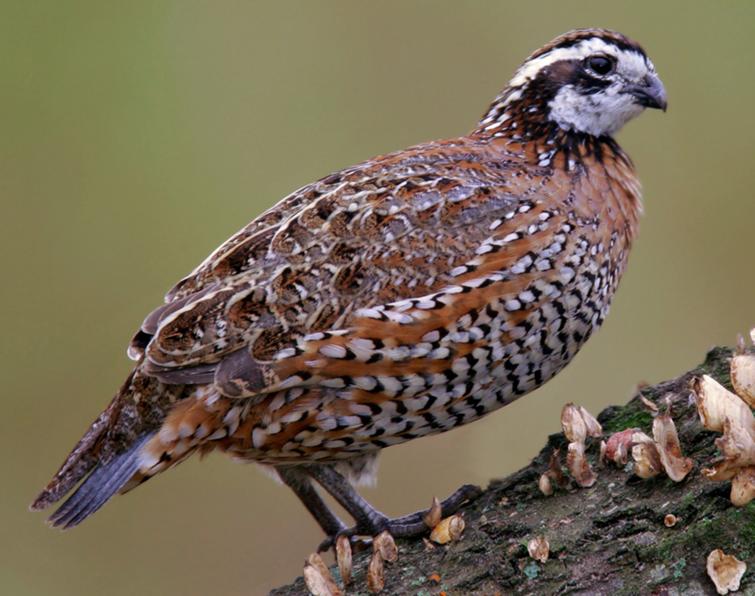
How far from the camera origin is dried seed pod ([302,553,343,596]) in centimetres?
382

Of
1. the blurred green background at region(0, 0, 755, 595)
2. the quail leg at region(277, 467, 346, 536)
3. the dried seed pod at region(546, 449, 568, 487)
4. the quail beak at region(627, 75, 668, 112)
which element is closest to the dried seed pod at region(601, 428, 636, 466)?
the dried seed pod at region(546, 449, 568, 487)

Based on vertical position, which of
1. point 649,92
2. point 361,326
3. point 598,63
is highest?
point 598,63

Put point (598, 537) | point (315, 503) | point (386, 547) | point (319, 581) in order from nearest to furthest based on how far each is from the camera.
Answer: point (598, 537) < point (319, 581) < point (386, 547) < point (315, 503)

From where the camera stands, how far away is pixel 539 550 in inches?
142

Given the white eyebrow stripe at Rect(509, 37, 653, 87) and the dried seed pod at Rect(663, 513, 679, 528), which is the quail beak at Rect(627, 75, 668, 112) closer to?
the white eyebrow stripe at Rect(509, 37, 653, 87)

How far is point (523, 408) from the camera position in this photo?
26.9 ft

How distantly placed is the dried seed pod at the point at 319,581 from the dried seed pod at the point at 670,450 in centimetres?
110

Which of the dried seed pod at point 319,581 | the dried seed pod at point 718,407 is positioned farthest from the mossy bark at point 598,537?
the dried seed pod at point 718,407

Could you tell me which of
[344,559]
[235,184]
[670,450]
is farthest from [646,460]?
[235,184]

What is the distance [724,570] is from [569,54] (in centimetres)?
245

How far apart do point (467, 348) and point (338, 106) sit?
5.62 m

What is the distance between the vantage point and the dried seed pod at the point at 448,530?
3992 millimetres

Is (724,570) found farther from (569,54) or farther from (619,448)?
(569,54)

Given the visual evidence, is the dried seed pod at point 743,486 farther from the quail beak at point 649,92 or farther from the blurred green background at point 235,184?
the blurred green background at point 235,184
